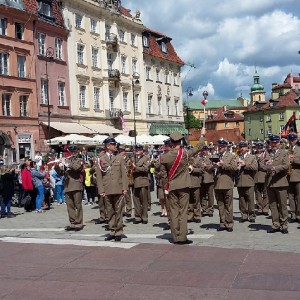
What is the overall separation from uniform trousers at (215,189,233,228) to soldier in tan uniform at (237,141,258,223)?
4.61 feet

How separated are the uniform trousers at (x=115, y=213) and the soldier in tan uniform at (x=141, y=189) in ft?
7.97

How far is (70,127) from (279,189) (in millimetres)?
28253

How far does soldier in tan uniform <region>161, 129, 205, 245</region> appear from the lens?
986 cm

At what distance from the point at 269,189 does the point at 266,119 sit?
90.8 meters

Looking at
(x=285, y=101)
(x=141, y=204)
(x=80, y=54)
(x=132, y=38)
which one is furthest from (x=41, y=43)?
(x=285, y=101)

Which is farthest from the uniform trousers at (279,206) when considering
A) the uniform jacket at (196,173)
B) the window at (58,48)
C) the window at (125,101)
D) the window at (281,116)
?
the window at (281,116)

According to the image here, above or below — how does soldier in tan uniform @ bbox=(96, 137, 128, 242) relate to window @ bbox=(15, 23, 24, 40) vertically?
below

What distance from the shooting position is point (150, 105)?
169ft

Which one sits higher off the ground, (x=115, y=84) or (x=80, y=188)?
(x=115, y=84)

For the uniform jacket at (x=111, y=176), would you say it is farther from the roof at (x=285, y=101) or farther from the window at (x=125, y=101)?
the roof at (x=285, y=101)

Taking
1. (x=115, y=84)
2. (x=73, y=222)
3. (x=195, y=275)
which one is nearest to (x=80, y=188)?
(x=73, y=222)

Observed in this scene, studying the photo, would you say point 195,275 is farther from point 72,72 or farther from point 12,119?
point 72,72

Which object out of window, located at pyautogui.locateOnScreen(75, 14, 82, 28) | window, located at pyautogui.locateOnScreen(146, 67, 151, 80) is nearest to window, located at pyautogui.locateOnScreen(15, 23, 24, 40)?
window, located at pyautogui.locateOnScreen(75, 14, 82, 28)

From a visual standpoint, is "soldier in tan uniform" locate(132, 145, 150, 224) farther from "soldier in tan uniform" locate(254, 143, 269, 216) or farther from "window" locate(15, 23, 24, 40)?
"window" locate(15, 23, 24, 40)
